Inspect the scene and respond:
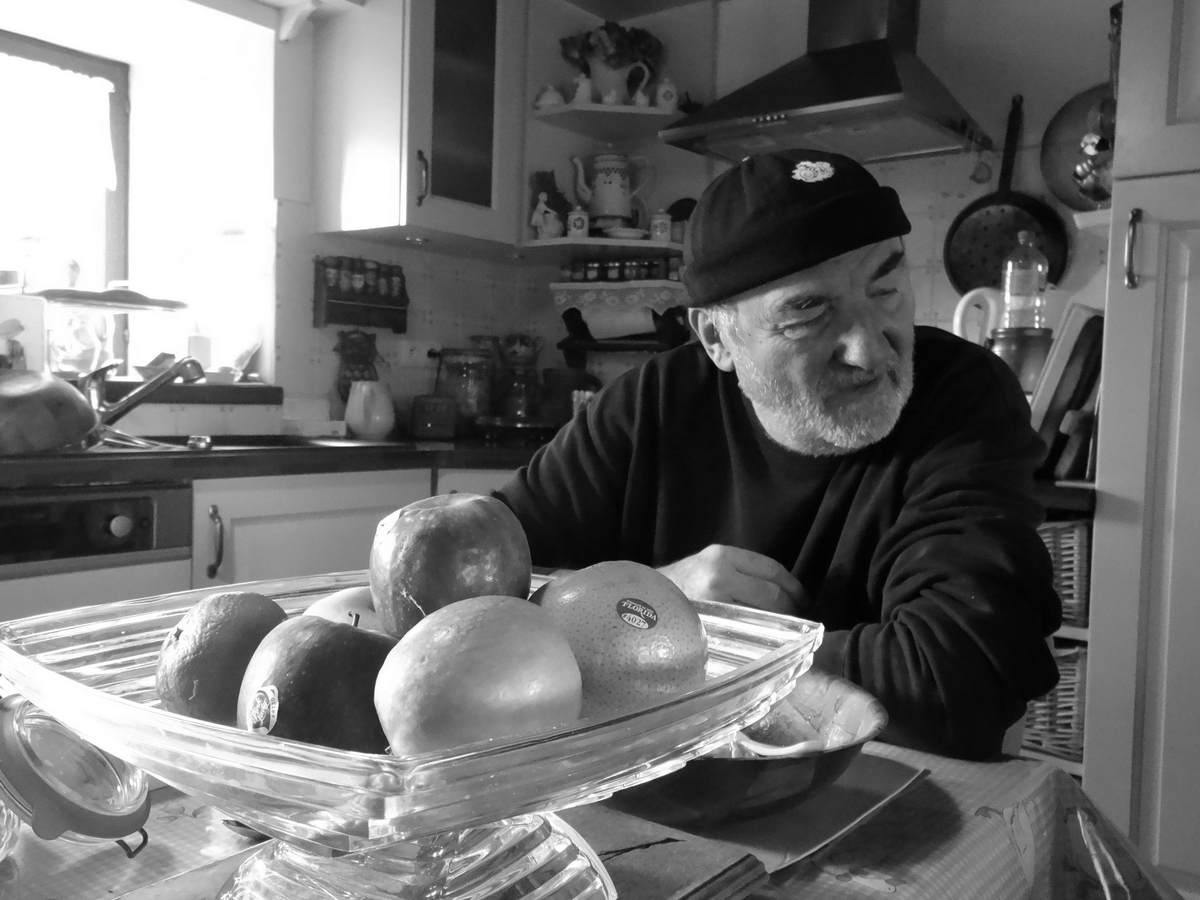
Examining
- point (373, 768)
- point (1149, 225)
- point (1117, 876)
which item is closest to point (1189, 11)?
point (1149, 225)

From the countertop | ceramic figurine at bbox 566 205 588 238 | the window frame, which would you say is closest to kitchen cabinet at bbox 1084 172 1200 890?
the countertop

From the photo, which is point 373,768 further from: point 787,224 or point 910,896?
point 787,224

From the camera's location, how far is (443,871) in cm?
43

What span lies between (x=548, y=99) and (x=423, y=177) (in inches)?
21.7

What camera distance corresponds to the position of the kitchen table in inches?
18.9

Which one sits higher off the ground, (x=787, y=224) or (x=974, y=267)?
(x=974, y=267)

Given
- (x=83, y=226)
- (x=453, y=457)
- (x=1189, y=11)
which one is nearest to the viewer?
(x=1189, y=11)

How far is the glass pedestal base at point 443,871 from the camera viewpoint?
1.39 ft

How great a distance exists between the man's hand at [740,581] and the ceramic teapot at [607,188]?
2242mm

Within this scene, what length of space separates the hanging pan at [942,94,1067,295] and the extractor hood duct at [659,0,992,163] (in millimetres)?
108

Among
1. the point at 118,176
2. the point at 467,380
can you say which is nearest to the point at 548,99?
the point at 467,380

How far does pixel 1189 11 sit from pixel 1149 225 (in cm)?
38

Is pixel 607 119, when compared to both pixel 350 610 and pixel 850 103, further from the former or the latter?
pixel 350 610

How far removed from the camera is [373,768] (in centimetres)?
32
